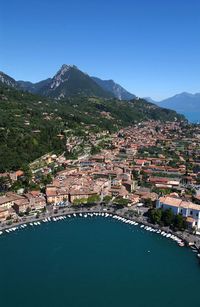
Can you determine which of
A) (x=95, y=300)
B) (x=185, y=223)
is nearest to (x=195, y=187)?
(x=185, y=223)

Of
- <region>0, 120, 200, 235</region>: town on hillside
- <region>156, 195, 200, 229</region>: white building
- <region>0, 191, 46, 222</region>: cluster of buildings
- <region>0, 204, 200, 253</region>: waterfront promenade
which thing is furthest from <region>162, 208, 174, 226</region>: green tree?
<region>0, 191, 46, 222</region>: cluster of buildings

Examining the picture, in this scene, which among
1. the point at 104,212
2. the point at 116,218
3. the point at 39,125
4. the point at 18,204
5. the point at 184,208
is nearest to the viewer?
the point at 184,208

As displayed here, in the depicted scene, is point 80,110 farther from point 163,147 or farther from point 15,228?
point 15,228

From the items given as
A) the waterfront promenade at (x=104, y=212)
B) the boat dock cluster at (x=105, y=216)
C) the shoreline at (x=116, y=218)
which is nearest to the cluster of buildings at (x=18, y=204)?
the waterfront promenade at (x=104, y=212)

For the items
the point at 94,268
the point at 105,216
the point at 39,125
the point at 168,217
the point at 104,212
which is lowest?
the point at 94,268

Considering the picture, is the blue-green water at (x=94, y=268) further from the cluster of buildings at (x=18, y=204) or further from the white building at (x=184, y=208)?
the cluster of buildings at (x=18, y=204)

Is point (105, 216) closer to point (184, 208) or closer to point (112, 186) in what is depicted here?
point (184, 208)

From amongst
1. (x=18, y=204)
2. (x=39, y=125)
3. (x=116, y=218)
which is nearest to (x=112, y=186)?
(x=116, y=218)
